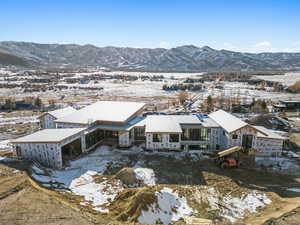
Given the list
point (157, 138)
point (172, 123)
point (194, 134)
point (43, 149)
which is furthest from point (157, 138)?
point (43, 149)

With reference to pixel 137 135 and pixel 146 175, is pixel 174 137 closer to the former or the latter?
pixel 137 135

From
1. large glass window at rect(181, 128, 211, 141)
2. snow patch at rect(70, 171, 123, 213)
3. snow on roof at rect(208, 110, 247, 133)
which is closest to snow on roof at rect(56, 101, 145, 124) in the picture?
large glass window at rect(181, 128, 211, 141)

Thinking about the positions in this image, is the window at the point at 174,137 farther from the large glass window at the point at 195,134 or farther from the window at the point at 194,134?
the window at the point at 194,134

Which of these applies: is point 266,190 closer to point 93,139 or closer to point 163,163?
point 163,163

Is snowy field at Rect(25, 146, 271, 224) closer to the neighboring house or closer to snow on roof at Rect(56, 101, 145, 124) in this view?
snow on roof at Rect(56, 101, 145, 124)

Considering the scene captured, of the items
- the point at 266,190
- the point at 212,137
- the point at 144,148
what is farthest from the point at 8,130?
the point at 266,190

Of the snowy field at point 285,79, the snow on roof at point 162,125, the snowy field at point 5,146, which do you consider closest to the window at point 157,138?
the snow on roof at point 162,125
